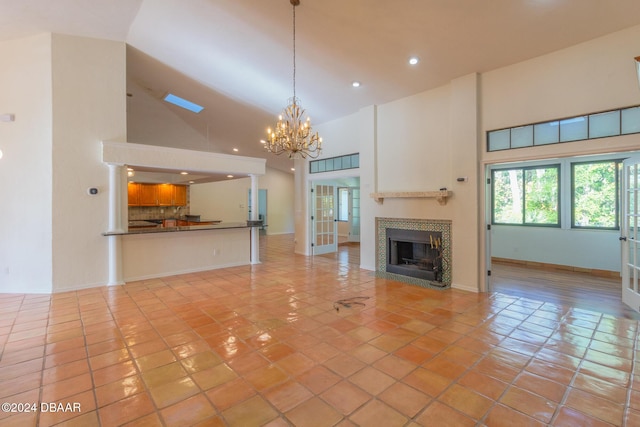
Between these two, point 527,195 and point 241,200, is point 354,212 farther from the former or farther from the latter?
point 527,195

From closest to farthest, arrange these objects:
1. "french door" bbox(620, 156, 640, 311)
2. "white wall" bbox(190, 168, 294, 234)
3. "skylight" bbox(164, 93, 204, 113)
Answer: "french door" bbox(620, 156, 640, 311)
"skylight" bbox(164, 93, 204, 113)
"white wall" bbox(190, 168, 294, 234)

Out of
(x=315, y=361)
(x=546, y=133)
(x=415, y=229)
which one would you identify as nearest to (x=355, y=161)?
(x=415, y=229)

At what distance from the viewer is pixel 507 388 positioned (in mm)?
2100

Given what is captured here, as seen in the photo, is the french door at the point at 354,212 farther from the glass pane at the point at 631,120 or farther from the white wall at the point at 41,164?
the white wall at the point at 41,164

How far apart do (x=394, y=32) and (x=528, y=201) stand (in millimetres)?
5059

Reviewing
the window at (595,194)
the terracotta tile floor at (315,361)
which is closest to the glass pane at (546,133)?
the terracotta tile floor at (315,361)

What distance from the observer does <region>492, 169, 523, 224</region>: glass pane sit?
658 cm

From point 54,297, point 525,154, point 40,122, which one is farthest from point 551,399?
point 40,122

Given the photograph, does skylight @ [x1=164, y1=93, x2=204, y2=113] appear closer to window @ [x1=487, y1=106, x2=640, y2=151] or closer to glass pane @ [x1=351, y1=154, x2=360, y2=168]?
glass pane @ [x1=351, y1=154, x2=360, y2=168]

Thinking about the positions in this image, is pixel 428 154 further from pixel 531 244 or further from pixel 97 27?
pixel 97 27

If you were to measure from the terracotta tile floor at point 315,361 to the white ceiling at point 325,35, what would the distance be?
344 cm

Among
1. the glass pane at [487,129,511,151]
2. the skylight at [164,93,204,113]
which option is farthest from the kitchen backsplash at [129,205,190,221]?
the glass pane at [487,129,511,151]

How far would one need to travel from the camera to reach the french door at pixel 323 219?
7.73 metres

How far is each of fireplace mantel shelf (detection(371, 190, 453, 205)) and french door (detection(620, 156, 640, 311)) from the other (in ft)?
6.87
